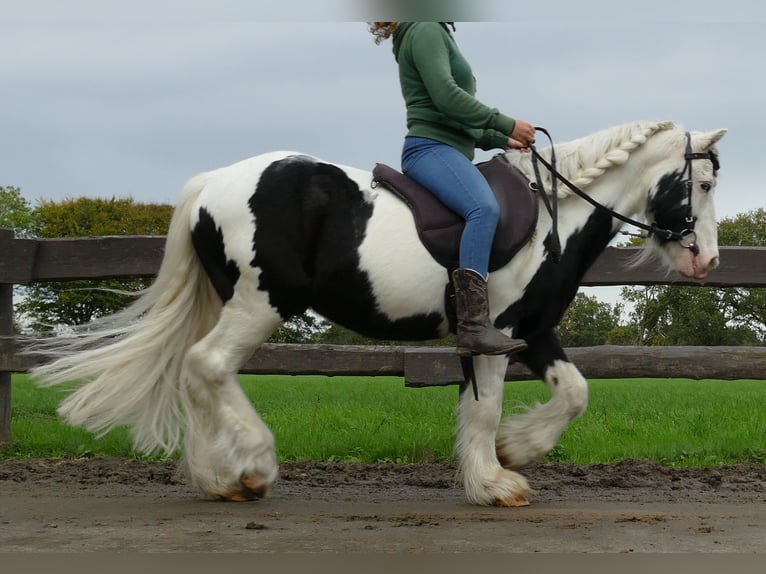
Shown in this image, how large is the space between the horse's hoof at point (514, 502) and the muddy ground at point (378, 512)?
56 millimetres

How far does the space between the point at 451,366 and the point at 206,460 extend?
2.31 m

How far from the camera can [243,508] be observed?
4.95 m

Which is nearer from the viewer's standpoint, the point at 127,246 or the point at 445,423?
the point at 127,246

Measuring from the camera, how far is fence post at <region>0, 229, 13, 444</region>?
743cm

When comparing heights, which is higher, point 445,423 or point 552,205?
point 552,205

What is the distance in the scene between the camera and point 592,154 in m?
5.59

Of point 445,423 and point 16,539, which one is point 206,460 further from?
point 445,423

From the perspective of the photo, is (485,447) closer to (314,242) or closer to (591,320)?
(314,242)

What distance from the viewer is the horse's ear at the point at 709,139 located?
216 inches

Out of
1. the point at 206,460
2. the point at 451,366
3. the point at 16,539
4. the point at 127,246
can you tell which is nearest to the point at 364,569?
the point at 16,539

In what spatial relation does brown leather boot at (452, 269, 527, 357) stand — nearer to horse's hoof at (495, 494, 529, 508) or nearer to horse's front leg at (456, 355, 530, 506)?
horse's front leg at (456, 355, 530, 506)

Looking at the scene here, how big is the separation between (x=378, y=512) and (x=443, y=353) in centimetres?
236

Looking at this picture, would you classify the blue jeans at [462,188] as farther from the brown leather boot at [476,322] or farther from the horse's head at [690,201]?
the horse's head at [690,201]

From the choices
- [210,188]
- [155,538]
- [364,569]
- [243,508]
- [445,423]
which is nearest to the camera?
[364,569]
